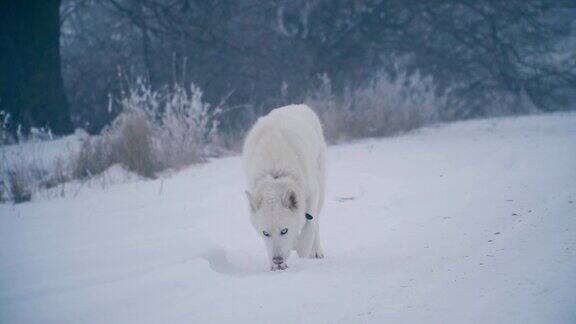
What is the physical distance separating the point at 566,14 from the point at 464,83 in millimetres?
3694

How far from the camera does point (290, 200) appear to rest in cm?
420

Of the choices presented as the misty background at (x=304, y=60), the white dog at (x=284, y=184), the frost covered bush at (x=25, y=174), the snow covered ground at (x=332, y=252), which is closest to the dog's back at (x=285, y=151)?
the white dog at (x=284, y=184)

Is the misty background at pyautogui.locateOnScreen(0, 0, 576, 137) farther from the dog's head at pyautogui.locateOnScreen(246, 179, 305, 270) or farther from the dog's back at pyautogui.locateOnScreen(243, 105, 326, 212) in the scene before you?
the dog's head at pyautogui.locateOnScreen(246, 179, 305, 270)

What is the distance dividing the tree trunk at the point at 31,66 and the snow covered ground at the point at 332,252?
4.64 metres

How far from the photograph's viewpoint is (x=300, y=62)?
14.5 m

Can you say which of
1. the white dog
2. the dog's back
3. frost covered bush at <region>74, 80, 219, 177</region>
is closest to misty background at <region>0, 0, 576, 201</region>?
frost covered bush at <region>74, 80, 219, 177</region>

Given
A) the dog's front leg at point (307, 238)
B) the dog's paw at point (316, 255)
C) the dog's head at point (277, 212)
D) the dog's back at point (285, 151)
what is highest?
the dog's back at point (285, 151)

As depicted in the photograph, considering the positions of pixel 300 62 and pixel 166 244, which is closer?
pixel 166 244

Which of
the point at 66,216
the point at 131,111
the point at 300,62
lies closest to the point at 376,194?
the point at 66,216

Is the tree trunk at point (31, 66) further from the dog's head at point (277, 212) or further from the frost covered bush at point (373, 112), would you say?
the dog's head at point (277, 212)

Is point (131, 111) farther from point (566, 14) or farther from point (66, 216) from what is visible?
point (566, 14)

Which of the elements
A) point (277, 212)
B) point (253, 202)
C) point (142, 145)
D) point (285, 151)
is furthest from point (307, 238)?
point (142, 145)

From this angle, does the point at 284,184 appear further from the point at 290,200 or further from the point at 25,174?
the point at 25,174

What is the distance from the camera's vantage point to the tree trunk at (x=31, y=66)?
1086cm
